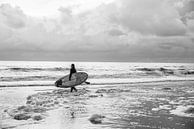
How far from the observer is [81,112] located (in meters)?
12.2

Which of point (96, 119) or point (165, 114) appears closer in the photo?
point (96, 119)

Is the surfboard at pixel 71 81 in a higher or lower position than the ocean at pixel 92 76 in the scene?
higher

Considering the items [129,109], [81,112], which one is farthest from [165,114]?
[81,112]

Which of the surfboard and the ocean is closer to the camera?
the surfboard

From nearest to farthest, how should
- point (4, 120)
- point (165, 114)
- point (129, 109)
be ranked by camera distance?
1. point (4, 120)
2. point (165, 114)
3. point (129, 109)

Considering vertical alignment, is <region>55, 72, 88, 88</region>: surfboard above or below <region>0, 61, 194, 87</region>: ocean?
above

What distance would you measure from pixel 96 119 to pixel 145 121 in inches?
78.4

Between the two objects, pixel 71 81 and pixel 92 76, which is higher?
pixel 71 81

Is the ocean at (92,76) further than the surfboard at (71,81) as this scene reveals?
Yes

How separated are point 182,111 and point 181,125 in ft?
9.56

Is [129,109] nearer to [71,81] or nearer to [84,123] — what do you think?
[84,123]

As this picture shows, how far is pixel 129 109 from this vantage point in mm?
13117

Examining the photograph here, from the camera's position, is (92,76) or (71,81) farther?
(92,76)

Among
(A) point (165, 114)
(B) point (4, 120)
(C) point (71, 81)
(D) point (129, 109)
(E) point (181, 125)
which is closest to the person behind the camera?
(E) point (181, 125)
